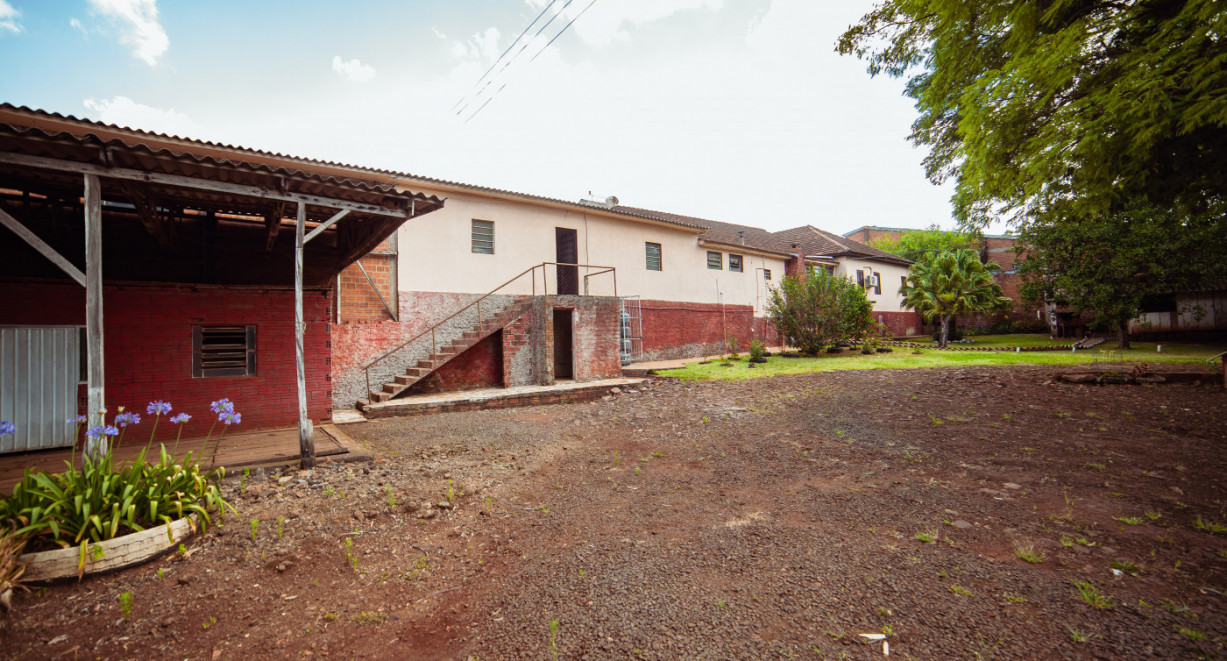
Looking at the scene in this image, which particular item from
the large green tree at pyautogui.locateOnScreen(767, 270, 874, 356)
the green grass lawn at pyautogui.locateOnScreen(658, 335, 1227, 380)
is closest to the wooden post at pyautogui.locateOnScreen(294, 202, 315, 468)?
the green grass lawn at pyautogui.locateOnScreen(658, 335, 1227, 380)

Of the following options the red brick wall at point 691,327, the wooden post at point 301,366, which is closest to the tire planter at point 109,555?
the wooden post at point 301,366

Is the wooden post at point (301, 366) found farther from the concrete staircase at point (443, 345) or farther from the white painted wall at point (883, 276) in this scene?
the white painted wall at point (883, 276)

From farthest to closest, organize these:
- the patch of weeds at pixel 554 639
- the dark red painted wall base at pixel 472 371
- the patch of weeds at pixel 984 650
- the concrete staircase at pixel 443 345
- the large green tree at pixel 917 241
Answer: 1. the large green tree at pixel 917 241
2. the dark red painted wall base at pixel 472 371
3. the concrete staircase at pixel 443 345
4. the patch of weeds at pixel 554 639
5. the patch of weeds at pixel 984 650

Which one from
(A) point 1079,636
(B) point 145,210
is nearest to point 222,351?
(B) point 145,210

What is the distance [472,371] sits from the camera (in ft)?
39.7

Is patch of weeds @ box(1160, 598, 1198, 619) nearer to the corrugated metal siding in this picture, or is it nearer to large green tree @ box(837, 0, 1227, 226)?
large green tree @ box(837, 0, 1227, 226)

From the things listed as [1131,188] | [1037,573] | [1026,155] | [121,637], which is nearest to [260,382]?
[121,637]

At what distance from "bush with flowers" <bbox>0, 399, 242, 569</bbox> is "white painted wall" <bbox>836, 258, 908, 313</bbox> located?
25800 mm

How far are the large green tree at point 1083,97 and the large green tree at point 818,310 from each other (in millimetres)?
7689

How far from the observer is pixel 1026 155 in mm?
6020

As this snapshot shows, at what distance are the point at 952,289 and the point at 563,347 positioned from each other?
20.7 meters

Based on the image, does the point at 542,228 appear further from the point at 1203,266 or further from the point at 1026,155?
the point at 1203,266

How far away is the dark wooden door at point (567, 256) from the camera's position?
14719 millimetres

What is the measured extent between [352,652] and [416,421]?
22.4 feet
